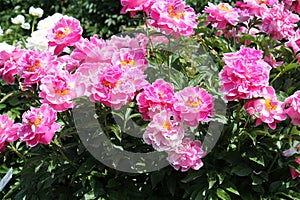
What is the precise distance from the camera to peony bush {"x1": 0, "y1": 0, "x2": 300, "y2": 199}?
1.72 metres

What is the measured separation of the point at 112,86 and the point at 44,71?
0.33 metres

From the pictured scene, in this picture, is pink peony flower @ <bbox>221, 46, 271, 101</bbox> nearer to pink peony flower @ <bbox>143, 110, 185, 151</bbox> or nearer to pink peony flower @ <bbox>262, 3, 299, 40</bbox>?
pink peony flower @ <bbox>143, 110, 185, 151</bbox>

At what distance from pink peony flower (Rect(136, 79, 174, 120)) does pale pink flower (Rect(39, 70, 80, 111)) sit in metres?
0.23

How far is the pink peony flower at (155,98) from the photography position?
5.61 ft

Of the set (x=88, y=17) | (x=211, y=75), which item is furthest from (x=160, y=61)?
(x=88, y=17)

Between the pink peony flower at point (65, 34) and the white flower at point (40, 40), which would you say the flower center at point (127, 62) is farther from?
the white flower at point (40, 40)

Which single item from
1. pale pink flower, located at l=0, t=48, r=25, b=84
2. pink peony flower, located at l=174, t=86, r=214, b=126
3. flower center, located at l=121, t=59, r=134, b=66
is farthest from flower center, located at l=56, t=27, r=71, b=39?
pink peony flower, located at l=174, t=86, r=214, b=126

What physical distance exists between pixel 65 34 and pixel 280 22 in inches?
33.6

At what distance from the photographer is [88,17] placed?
539 cm

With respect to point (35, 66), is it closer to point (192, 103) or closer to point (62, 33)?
point (62, 33)

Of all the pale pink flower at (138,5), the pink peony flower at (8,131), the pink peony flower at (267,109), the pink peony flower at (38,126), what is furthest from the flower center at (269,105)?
the pink peony flower at (8,131)

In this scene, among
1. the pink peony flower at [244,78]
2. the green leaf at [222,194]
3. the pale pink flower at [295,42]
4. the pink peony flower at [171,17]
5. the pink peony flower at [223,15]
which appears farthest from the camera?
the pink peony flower at [223,15]

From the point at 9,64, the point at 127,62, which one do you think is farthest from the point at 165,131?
the point at 9,64

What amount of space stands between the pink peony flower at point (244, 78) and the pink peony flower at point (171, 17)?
29 cm
